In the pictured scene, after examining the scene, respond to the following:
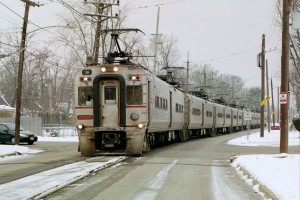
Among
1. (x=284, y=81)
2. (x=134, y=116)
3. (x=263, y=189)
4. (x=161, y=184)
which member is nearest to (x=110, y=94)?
(x=134, y=116)

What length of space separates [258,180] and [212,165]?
5.56m

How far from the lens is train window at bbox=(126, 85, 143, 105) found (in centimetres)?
2031

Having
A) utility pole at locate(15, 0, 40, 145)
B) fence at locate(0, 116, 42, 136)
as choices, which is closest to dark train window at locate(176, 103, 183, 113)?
utility pole at locate(15, 0, 40, 145)

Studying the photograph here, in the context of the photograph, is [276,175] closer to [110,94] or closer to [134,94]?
[134,94]

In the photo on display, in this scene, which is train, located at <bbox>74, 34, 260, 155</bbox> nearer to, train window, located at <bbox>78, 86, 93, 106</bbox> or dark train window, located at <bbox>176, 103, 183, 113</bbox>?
train window, located at <bbox>78, 86, 93, 106</bbox>

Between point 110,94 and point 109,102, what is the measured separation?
33cm

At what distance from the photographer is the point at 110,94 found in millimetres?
20438

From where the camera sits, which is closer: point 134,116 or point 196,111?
point 134,116

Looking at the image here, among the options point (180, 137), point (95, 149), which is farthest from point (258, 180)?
point (180, 137)

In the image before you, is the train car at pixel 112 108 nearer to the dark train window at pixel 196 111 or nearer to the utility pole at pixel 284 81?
the utility pole at pixel 284 81

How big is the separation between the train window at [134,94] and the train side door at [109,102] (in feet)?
1.43

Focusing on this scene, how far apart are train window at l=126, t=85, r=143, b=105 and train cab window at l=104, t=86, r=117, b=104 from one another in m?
0.53

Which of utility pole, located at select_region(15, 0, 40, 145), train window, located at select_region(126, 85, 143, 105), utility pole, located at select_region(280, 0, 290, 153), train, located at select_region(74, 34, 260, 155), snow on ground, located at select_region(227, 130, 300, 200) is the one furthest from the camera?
utility pole, located at select_region(15, 0, 40, 145)

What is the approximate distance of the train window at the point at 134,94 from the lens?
20312mm
